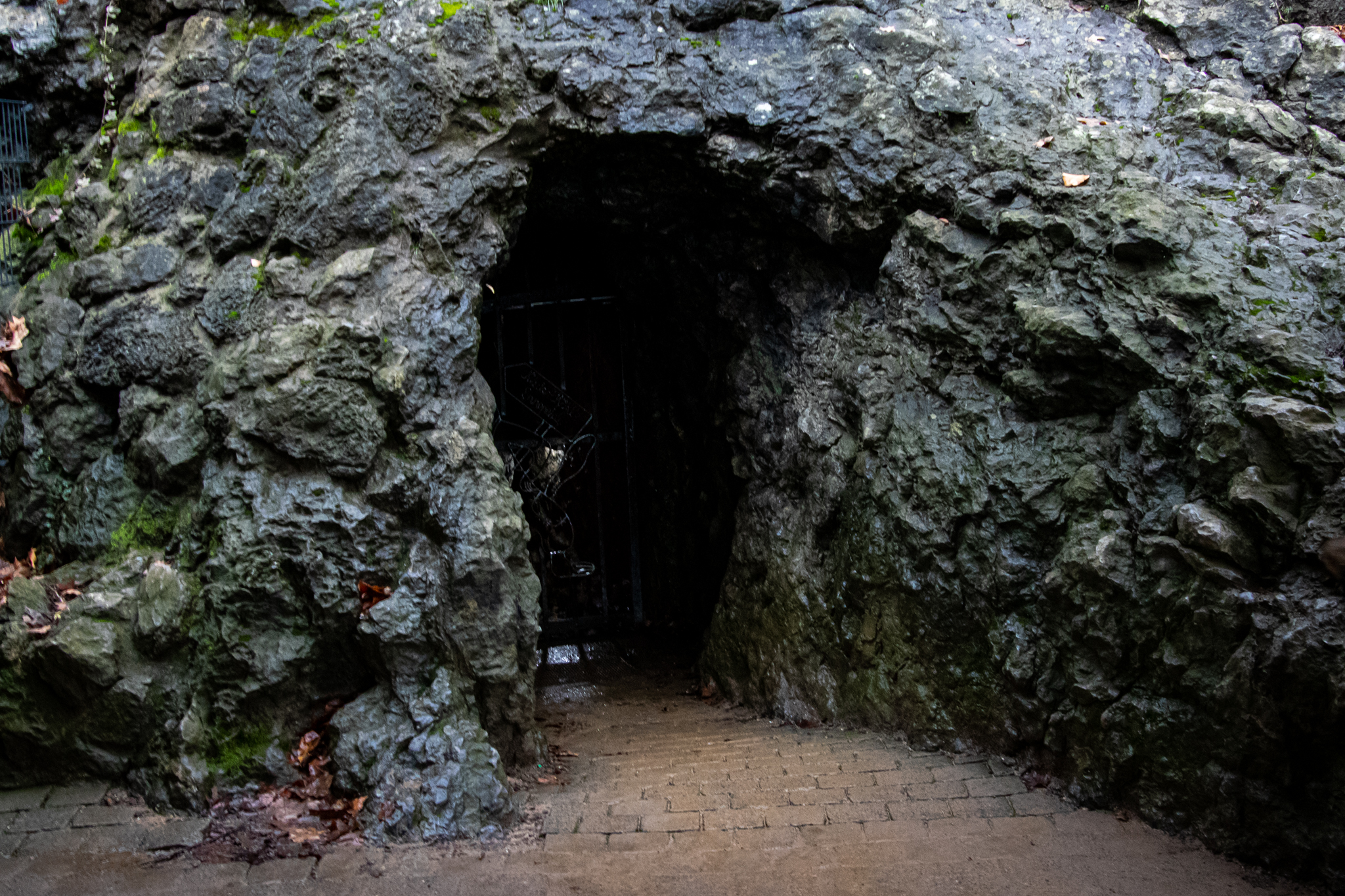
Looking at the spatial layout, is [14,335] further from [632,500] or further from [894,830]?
[894,830]

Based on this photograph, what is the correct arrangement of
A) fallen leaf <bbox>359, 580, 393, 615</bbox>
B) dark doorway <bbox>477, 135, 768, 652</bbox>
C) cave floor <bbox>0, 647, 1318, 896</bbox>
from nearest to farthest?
cave floor <bbox>0, 647, 1318, 896</bbox>, fallen leaf <bbox>359, 580, 393, 615</bbox>, dark doorway <bbox>477, 135, 768, 652</bbox>

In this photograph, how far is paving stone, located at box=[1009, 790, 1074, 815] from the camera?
349cm

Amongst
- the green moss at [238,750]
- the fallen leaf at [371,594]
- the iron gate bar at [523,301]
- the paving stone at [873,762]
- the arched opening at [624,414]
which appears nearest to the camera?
the green moss at [238,750]

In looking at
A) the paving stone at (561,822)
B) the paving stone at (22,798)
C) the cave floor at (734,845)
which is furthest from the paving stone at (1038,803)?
the paving stone at (22,798)

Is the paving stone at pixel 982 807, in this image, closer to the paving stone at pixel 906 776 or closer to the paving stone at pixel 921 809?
the paving stone at pixel 921 809

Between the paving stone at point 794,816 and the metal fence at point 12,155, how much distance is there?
470 cm

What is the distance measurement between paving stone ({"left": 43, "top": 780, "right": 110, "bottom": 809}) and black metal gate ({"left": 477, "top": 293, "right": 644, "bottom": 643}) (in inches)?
132

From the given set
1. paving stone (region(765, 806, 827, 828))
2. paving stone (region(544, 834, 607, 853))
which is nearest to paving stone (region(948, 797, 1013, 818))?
paving stone (region(765, 806, 827, 828))

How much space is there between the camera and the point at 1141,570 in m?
3.43

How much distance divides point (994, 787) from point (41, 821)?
377 cm

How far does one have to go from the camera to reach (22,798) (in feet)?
11.5

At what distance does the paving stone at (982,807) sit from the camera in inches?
137

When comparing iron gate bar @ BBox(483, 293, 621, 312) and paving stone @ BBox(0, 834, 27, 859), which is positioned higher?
iron gate bar @ BBox(483, 293, 621, 312)

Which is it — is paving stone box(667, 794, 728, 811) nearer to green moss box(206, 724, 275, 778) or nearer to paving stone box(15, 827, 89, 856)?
green moss box(206, 724, 275, 778)
